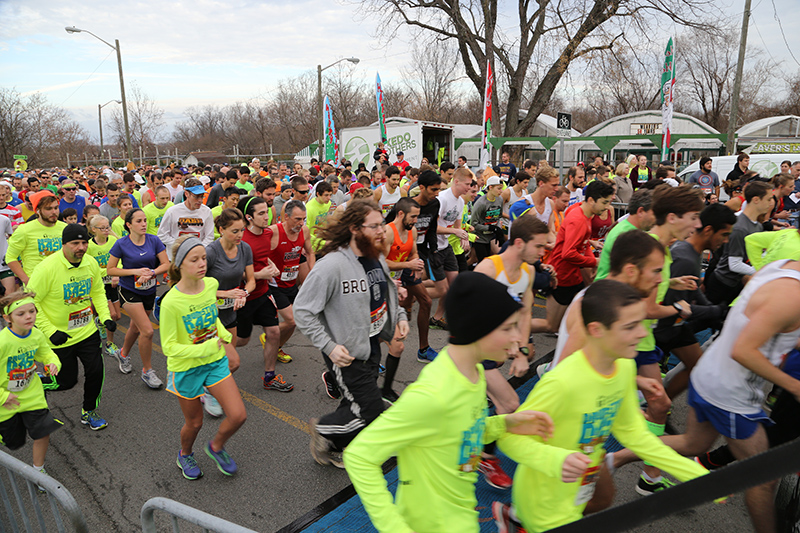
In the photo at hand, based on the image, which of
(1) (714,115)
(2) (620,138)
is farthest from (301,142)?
(2) (620,138)

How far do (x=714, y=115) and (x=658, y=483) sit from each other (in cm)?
5467

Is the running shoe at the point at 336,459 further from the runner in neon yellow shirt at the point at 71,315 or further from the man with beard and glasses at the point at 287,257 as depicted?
the runner in neon yellow shirt at the point at 71,315

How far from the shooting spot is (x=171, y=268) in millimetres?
4113

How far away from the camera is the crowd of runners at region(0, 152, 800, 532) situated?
2.00 metres

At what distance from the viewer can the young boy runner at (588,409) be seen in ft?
7.06

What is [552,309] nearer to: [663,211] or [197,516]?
[663,211]

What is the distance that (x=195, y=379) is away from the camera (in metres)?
3.84

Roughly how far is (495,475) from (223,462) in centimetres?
213

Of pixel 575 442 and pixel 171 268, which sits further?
pixel 171 268

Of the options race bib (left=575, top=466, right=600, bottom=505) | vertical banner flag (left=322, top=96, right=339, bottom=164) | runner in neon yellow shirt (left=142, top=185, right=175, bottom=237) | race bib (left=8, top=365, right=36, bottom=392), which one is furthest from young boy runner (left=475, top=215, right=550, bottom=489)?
vertical banner flag (left=322, top=96, right=339, bottom=164)

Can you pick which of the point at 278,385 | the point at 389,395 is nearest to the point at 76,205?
the point at 278,385

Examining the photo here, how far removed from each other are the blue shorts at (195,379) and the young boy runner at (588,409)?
2.46 metres

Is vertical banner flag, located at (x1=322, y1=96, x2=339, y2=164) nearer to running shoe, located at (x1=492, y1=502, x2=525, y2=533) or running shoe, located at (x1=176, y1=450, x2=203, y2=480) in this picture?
running shoe, located at (x1=176, y1=450, x2=203, y2=480)

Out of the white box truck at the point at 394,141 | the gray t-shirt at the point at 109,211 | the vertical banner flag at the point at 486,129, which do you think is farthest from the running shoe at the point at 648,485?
the white box truck at the point at 394,141
